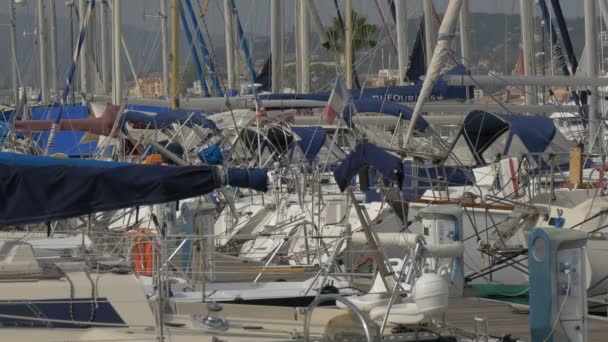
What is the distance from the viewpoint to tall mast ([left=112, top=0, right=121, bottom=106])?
2540 cm

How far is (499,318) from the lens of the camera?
1255 cm

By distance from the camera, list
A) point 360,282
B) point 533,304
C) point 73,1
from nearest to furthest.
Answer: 1. point 533,304
2. point 360,282
3. point 73,1

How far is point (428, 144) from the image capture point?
1984 cm

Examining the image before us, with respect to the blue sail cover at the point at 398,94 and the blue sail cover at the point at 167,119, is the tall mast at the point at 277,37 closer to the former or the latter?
the blue sail cover at the point at 398,94

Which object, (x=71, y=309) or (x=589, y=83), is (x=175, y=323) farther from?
(x=589, y=83)

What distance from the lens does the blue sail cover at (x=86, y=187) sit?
9.71 m

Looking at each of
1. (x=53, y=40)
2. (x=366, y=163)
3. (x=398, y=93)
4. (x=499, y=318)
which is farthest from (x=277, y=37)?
(x=53, y=40)

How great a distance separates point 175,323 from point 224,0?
24481mm

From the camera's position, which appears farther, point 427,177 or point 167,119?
point 167,119

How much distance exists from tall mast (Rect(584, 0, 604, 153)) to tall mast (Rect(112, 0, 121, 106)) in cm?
969

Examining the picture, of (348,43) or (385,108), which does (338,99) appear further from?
(348,43)

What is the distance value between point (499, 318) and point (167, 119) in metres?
11.0

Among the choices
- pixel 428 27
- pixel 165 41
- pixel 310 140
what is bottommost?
pixel 310 140

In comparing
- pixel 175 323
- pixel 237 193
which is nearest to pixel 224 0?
pixel 237 193
